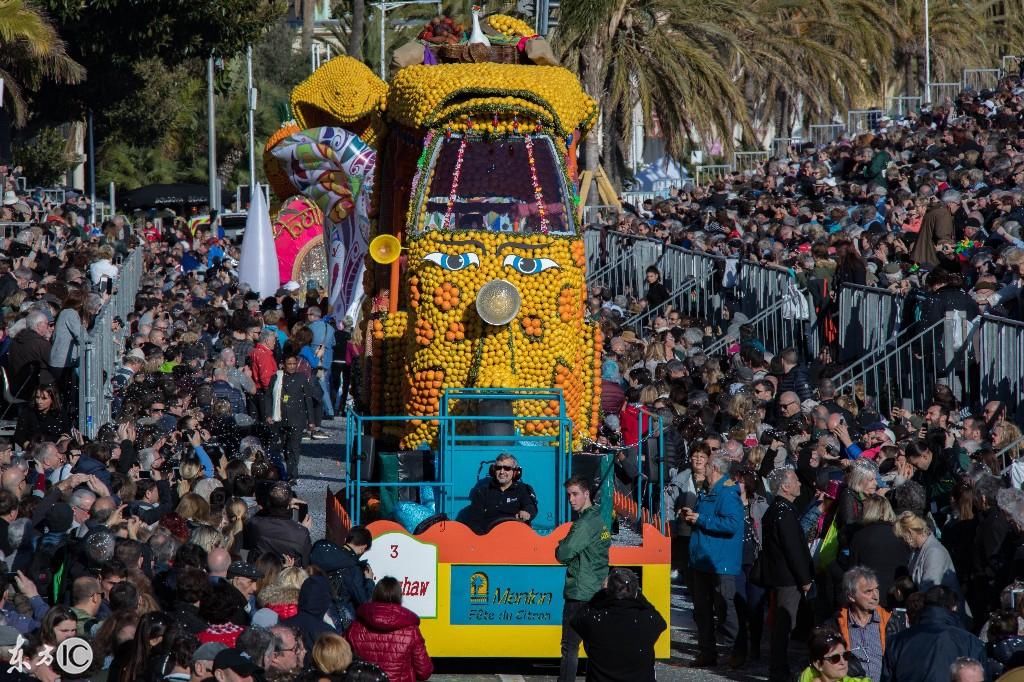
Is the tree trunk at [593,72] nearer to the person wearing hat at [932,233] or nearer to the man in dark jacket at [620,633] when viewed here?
the person wearing hat at [932,233]

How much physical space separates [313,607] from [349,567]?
3.66ft

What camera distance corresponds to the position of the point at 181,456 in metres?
16.0

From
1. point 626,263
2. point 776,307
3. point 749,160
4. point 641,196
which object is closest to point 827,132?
point 749,160

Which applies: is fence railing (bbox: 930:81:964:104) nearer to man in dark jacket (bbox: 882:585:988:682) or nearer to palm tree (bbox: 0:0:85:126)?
palm tree (bbox: 0:0:85:126)

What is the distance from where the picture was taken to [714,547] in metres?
12.7

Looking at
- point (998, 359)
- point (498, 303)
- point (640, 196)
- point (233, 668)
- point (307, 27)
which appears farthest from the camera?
point (307, 27)

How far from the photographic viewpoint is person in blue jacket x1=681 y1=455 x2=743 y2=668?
1263cm

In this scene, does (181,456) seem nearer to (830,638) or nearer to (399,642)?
(399,642)

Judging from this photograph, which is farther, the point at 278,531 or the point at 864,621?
the point at 278,531

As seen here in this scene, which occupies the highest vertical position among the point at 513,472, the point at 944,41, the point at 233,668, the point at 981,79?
the point at 944,41

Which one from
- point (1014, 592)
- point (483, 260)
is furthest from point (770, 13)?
point (1014, 592)

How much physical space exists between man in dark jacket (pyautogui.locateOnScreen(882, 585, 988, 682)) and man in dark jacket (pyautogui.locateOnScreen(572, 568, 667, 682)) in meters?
1.30

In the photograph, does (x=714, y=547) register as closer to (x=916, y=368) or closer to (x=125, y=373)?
(x=916, y=368)

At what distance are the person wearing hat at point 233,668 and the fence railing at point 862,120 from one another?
107ft
